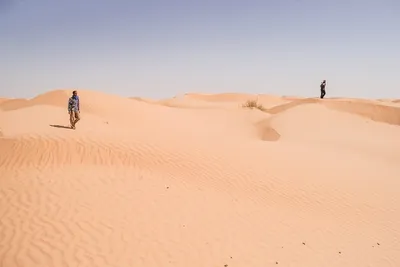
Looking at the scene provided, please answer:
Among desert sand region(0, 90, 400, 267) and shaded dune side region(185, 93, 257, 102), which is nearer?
desert sand region(0, 90, 400, 267)

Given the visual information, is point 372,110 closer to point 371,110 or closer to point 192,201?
point 371,110

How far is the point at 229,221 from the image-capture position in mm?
7227

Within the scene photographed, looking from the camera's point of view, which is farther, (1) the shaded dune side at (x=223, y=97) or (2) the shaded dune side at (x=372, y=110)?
(1) the shaded dune side at (x=223, y=97)

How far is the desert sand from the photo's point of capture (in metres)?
5.85

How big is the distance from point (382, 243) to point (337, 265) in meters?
1.91

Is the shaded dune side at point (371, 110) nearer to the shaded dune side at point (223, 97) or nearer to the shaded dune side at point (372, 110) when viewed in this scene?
the shaded dune side at point (372, 110)

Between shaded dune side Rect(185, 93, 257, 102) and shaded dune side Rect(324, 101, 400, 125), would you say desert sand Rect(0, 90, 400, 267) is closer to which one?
shaded dune side Rect(324, 101, 400, 125)

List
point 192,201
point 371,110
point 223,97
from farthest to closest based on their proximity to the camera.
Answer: point 223,97, point 371,110, point 192,201

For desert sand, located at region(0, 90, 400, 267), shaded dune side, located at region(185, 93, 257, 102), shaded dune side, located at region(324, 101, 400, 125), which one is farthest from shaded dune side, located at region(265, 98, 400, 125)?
shaded dune side, located at region(185, 93, 257, 102)

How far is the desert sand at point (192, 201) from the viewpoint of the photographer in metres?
5.85

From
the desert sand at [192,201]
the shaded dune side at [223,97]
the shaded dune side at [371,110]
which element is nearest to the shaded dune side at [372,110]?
the shaded dune side at [371,110]

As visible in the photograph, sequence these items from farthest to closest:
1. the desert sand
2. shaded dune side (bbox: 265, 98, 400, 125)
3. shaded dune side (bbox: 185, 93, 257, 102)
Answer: shaded dune side (bbox: 185, 93, 257, 102) → shaded dune side (bbox: 265, 98, 400, 125) → the desert sand

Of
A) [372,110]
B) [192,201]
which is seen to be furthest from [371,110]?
[192,201]

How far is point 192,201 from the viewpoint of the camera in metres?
7.86
